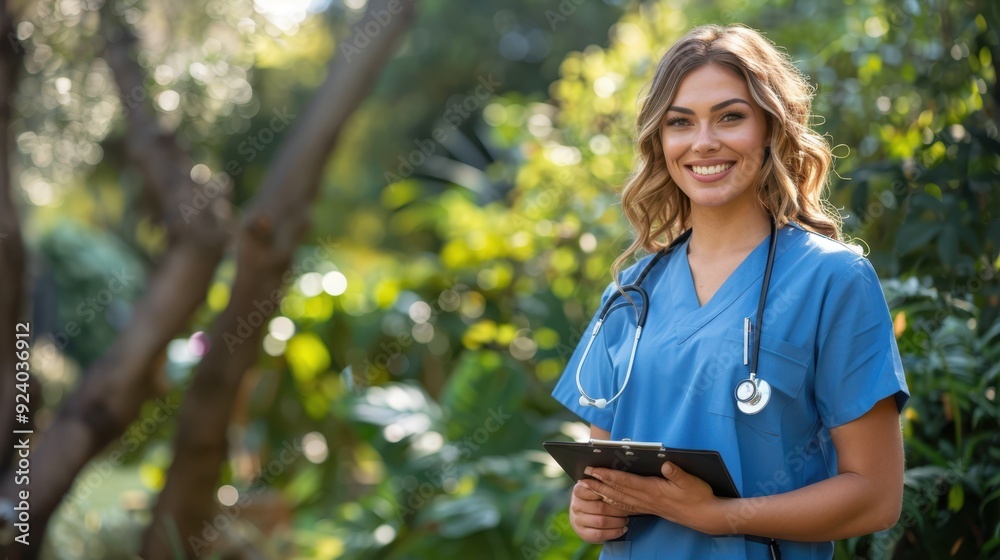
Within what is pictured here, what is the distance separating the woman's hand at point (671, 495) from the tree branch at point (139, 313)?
3161 millimetres

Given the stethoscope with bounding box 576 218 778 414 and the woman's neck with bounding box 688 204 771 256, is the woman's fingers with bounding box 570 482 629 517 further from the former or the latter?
the woman's neck with bounding box 688 204 771 256

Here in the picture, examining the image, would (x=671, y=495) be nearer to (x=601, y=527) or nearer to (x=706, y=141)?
(x=601, y=527)

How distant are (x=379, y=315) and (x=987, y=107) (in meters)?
2.88

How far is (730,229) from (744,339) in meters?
0.21

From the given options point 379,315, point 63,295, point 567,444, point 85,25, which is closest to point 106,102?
point 85,25

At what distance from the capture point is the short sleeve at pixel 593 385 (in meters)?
1.56

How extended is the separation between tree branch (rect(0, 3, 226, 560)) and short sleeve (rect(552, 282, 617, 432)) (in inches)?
112

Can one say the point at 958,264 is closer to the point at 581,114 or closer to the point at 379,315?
the point at 581,114

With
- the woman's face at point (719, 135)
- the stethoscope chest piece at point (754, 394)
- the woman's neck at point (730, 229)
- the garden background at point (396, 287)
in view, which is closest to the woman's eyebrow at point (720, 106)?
the woman's face at point (719, 135)

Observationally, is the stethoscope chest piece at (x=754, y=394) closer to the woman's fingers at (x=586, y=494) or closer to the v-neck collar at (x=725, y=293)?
the v-neck collar at (x=725, y=293)

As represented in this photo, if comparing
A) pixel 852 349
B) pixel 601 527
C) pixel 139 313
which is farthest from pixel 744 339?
pixel 139 313

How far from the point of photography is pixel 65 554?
5.11 metres

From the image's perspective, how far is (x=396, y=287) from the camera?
487 cm

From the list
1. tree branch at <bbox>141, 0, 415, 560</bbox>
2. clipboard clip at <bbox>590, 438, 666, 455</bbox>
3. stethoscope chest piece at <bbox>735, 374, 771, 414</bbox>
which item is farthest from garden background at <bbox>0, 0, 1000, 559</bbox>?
clipboard clip at <bbox>590, 438, 666, 455</bbox>
